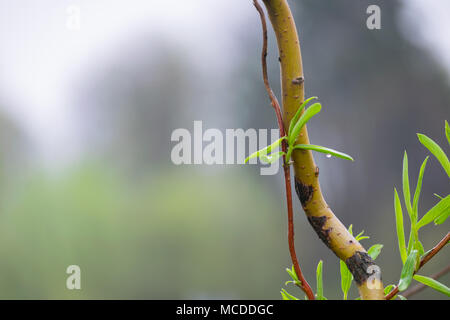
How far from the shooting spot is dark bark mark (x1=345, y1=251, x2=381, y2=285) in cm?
13

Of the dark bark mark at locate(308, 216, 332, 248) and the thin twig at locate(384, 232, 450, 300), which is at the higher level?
the dark bark mark at locate(308, 216, 332, 248)

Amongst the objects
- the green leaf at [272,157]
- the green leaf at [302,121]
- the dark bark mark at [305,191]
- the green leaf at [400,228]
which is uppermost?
the green leaf at [302,121]

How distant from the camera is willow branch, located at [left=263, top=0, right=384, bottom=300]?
0.13m

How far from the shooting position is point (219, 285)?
308 cm

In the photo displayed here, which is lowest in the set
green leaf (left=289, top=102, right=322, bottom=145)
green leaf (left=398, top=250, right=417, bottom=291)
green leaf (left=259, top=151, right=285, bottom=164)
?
green leaf (left=398, top=250, right=417, bottom=291)

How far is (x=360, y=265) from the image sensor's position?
0.44 ft

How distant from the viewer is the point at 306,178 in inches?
5.4

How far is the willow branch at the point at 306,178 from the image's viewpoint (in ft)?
0.43

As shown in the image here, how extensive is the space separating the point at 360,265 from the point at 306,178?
3 cm

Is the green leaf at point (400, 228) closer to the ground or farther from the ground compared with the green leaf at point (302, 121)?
closer to the ground

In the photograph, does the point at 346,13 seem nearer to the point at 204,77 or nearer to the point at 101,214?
the point at 204,77
